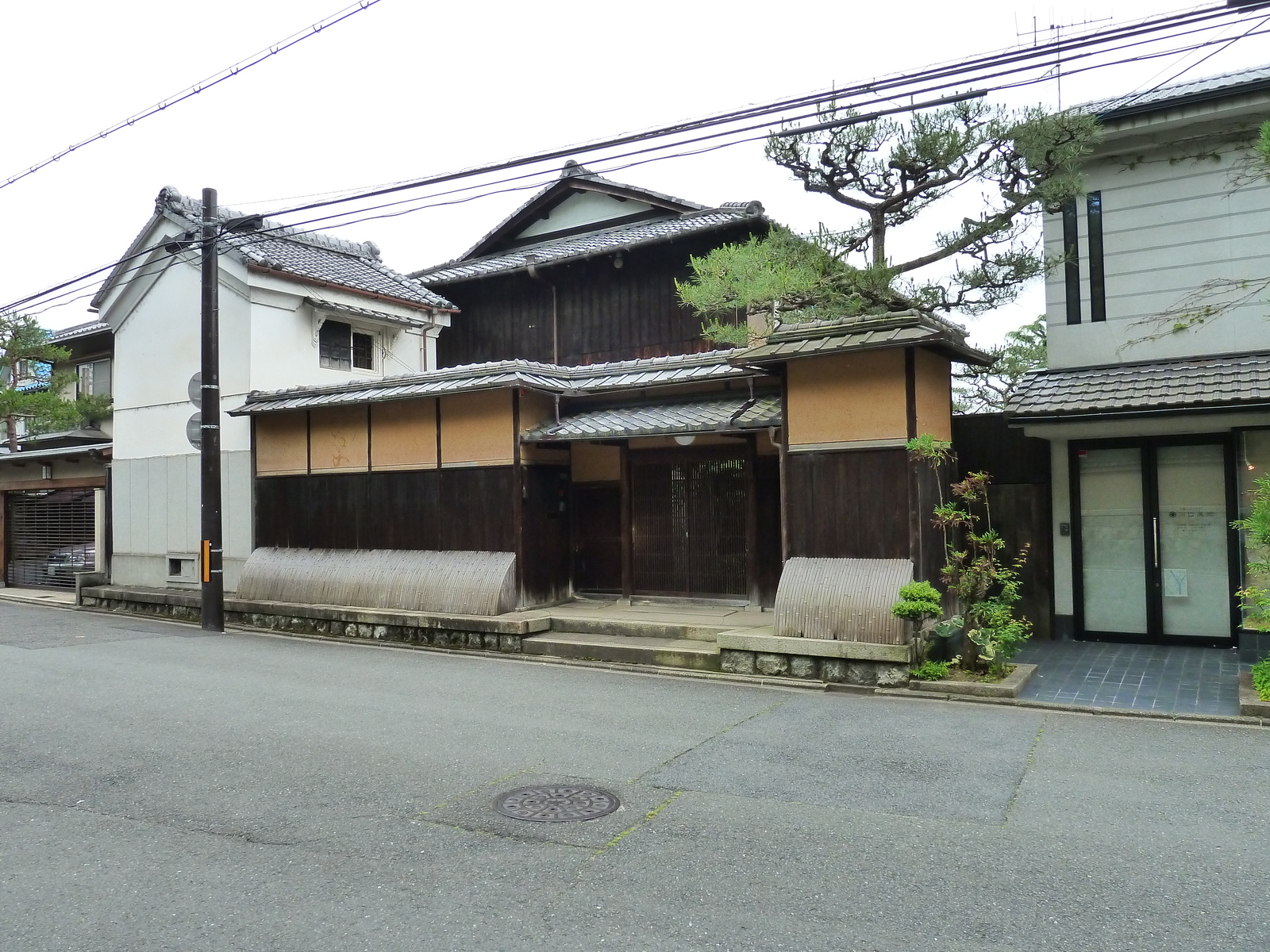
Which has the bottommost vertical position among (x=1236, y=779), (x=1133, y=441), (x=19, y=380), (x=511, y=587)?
(x=1236, y=779)

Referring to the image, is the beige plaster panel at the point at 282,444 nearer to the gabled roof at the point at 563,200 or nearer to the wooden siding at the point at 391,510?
the wooden siding at the point at 391,510

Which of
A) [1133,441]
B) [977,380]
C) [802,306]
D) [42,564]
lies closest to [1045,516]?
[1133,441]

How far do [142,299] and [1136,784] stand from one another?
64.8 ft

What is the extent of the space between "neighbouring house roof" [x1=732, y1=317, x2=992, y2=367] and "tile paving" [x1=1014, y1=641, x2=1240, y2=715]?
155 inches

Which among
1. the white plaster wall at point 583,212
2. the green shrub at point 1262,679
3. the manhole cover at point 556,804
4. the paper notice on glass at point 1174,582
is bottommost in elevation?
the manhole cover at point 556,804

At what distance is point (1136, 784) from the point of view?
6.27m

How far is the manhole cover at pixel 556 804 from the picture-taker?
223 inches

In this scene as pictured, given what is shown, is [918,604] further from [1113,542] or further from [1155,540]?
[1155,540]

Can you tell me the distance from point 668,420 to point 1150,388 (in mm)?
6190

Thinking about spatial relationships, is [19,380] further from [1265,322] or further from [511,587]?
[1265,322]

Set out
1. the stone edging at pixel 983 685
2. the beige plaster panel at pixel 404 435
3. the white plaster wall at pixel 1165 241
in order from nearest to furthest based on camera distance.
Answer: the stone edging at pixel 983 685, the white plaster wall at pixel 1165 241, the beige plaster panel at pixel 404 435

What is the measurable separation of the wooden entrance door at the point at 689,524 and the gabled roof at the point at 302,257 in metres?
8.27

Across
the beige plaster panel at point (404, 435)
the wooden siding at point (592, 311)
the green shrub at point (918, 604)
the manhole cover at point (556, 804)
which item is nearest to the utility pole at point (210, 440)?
the beige plaster panel at point (404, 435)

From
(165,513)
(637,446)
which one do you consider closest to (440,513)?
(637,446)
